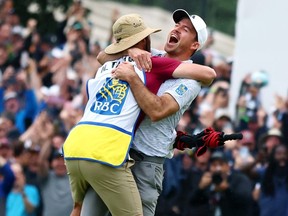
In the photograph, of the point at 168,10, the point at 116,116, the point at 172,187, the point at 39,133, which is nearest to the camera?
the point at 116,116

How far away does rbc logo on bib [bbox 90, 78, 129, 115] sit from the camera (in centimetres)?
812

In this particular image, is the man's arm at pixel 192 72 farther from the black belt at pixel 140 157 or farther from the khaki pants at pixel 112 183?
the khaki pants at pixel 112 183

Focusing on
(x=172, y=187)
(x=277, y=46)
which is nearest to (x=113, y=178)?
(x=172, y=187)

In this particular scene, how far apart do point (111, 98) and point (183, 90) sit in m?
0.52

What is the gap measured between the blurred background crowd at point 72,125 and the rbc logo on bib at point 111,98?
3.30m

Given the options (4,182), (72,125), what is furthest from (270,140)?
(4,182)

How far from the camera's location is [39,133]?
15.4m

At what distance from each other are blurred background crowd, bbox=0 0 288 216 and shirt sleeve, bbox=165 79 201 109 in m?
3.11

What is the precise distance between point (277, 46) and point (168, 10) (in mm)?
7893

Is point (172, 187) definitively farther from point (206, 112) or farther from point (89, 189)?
point (89, 189)

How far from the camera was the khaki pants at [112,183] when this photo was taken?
8.08m

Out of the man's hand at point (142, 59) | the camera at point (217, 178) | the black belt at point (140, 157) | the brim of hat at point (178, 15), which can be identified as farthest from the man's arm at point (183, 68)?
the camera at point (217, 178)

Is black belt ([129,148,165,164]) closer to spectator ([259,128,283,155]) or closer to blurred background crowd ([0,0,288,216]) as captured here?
blurred background crowd ([0,0,288,216])

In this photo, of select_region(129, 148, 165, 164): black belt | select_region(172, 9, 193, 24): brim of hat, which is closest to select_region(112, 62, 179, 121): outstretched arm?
select_region(129, 148, 165, 164): black belt
